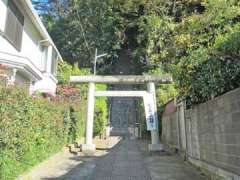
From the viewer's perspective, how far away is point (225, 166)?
632 cm

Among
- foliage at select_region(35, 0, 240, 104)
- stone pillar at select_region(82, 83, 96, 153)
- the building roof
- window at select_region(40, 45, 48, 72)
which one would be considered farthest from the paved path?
window at select_region(40, 45, 48, 72)

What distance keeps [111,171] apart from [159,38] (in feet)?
41.8

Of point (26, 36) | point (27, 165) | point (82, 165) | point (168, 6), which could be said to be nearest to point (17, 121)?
point (27, 165)

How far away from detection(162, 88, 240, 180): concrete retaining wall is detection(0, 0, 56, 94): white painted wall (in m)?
7.61

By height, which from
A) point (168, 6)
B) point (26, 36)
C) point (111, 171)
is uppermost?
point (168, 6)

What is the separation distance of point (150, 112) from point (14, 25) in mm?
7003

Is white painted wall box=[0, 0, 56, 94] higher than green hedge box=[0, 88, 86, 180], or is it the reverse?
white painted wall box=[0, 0, 56, 94]

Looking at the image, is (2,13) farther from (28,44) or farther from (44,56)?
(44,56)

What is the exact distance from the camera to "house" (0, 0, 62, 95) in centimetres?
1252

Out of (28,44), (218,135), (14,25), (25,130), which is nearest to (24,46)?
(28,44)

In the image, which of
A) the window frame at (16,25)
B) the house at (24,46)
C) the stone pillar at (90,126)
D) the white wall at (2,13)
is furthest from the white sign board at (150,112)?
the white wall at (2,13)

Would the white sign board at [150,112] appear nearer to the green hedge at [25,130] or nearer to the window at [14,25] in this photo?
the green hedge at [25,130]

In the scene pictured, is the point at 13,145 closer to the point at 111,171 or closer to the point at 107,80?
the point at 111,171

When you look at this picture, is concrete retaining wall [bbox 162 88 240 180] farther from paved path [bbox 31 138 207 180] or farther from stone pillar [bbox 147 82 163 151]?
stone pillar [bbox 147 82 163 151]
